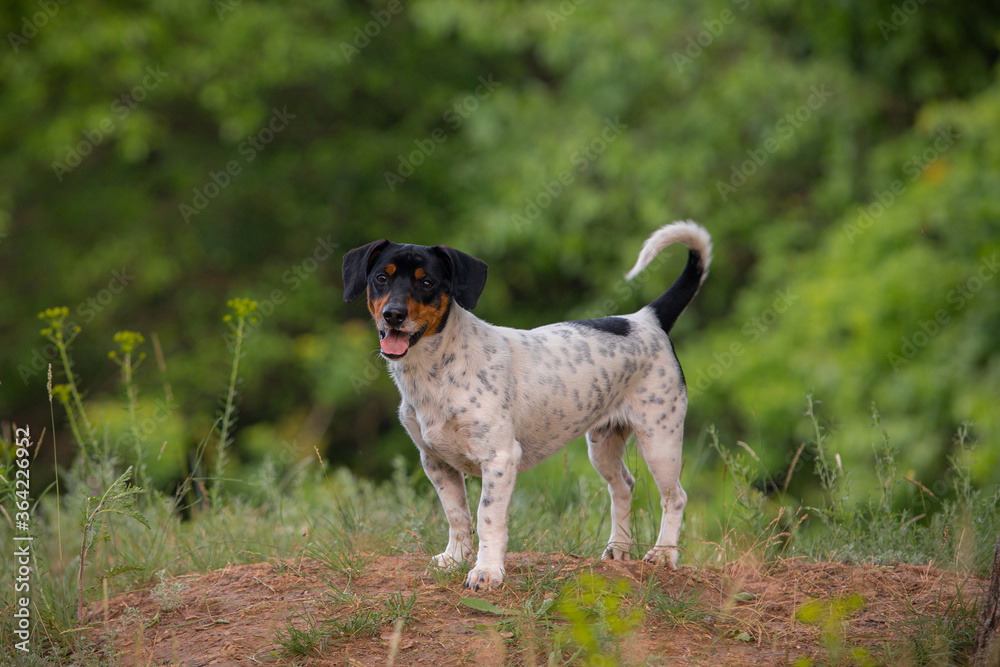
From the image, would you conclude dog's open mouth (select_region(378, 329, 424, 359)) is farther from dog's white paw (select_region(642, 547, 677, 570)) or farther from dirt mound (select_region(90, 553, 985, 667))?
dog's white paw (select_region(642, 547, 677, 570))

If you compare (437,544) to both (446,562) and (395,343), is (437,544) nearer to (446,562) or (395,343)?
(446,562)

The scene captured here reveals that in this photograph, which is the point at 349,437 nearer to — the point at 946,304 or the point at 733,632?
the point at 946,304

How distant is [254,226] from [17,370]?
3675mm

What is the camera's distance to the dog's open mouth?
3.74m

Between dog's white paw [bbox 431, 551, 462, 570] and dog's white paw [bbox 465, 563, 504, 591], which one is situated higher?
dog's white paw [bbox 465, 563, 504, 591]

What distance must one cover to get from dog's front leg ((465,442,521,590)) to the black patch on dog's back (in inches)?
33.2

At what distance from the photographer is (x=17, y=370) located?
12344mm

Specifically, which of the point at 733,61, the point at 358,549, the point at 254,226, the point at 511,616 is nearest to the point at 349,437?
the point at 254,226

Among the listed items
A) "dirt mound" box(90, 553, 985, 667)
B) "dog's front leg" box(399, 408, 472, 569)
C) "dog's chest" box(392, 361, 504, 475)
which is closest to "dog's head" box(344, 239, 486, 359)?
"dog's chest" box(392, 361, 504, 475)

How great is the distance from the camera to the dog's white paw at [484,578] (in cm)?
365

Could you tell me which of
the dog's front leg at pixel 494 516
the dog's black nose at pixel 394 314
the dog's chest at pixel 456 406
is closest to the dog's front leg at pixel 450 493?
the dog's chest at pixel 456 406

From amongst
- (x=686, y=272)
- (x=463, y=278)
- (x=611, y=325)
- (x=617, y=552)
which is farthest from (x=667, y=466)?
(x=463, y=278)

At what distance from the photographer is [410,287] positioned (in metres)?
3.81

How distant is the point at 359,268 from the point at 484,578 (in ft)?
4.52
